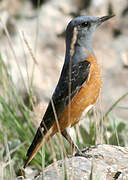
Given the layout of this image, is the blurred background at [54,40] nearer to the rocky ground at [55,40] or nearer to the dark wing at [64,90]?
the rocky ground at [55,40]

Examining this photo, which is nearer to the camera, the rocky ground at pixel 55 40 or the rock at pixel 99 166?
the rock at pixel 99 166

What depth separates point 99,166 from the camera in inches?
182

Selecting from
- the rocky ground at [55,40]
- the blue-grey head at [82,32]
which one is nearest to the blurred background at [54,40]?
the rocky ground at [55,40]

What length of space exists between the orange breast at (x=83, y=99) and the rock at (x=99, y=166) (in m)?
0.50

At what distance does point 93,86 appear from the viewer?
5.42m

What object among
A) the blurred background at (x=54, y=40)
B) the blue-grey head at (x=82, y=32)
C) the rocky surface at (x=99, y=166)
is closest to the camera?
the rocky surface at (x=99, y=166)

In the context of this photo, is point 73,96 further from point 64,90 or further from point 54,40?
point 54,40

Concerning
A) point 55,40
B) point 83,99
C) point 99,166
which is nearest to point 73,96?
point 83,99

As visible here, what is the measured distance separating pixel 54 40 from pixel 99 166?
6.05 metres

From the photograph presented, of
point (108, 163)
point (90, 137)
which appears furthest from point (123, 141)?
point (108, 163)

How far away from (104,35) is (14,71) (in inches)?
89.6

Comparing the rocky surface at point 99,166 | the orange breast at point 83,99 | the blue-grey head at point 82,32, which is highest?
the blue-grey head at point 82,32

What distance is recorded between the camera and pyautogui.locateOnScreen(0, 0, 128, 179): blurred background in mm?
9094

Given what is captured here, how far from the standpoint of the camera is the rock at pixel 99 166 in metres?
4.44
